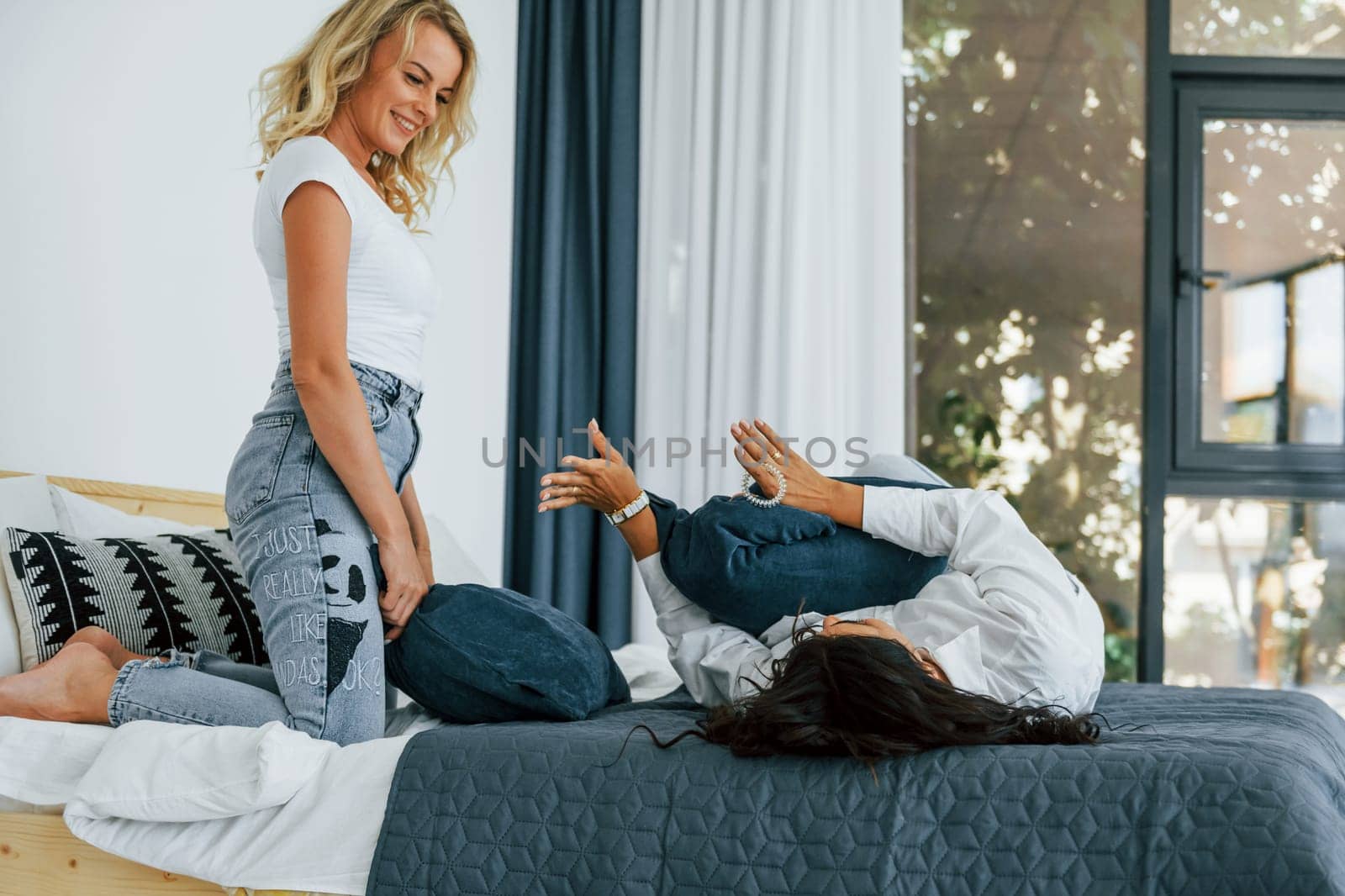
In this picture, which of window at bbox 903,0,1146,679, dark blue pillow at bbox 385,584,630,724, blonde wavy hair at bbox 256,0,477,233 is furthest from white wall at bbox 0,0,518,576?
window at bbox 903,0,1146,679

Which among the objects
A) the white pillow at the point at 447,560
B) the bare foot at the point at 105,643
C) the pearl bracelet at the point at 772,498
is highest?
the pearl bracelet at the point at 772,498

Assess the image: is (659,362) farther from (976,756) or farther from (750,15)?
(976,756)

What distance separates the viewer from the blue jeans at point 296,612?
131cm

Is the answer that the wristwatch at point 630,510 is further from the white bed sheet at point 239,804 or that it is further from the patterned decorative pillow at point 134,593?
the patterned decorative pillow at point 134,593

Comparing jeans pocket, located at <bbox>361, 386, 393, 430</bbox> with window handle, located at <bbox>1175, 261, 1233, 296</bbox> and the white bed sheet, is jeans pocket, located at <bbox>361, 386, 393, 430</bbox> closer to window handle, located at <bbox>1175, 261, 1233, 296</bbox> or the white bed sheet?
the white bed sheet

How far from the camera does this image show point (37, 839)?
4.28 ft

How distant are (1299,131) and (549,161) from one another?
6.97 feet

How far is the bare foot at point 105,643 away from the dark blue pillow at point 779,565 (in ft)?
2.37

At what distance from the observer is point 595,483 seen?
5.24ft

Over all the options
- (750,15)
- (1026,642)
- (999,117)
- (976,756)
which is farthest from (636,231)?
(976,756)

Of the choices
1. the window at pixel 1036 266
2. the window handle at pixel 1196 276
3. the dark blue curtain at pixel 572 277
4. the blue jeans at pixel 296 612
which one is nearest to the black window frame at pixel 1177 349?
the window handle at pixel 1196 276

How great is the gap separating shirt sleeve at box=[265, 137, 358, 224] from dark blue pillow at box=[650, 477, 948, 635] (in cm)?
61

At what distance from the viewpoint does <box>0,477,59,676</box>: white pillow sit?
1.46 m

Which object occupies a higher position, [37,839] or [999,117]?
[999,117]
